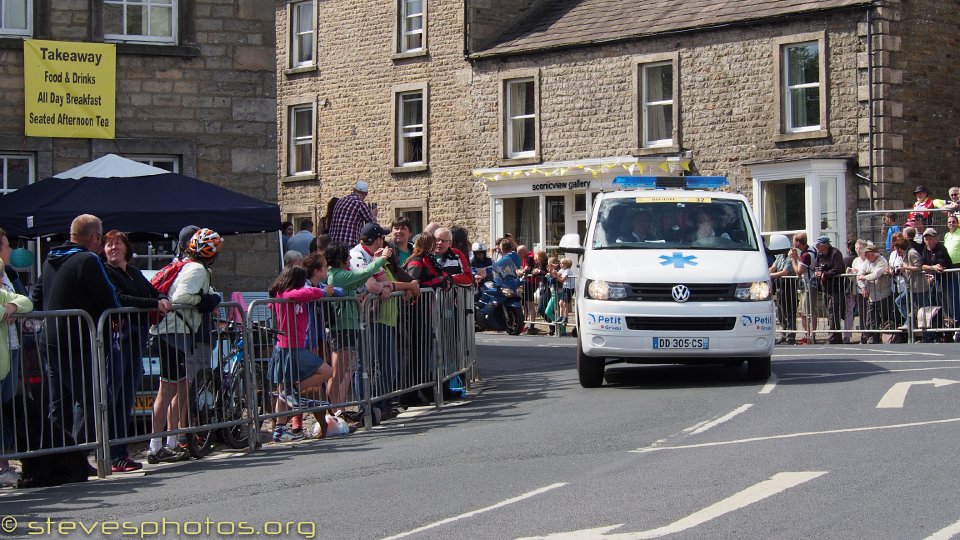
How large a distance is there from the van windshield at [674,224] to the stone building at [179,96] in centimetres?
665

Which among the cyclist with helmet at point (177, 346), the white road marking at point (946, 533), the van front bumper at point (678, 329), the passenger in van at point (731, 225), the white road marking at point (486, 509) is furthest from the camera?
the passenger in van at point (731, 225)

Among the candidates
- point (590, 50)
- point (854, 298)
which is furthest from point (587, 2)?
point (854, 298)

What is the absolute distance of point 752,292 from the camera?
14727mm

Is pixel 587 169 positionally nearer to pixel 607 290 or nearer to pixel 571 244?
pixel 571 244

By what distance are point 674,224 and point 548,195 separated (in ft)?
70.8

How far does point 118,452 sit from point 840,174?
76.4ft

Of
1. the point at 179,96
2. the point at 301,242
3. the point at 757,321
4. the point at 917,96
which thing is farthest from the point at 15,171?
the point at 917,96

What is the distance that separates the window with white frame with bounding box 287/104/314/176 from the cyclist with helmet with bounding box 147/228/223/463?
104 ft

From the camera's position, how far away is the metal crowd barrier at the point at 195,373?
10227 mm

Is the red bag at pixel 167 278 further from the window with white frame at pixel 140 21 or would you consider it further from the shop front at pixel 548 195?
the shop front at pixel 548 195

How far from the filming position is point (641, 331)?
14.6 m

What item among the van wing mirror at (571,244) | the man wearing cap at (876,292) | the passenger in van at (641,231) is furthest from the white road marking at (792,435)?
the man wearing cap at (876,292)

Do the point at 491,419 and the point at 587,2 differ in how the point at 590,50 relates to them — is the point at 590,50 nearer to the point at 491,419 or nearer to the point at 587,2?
the point at 587,2

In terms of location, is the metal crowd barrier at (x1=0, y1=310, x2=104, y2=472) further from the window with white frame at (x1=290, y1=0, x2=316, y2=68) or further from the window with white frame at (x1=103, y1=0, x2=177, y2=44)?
the window with white frame at (x1=290, y1=0, x2=316, y2=68)
